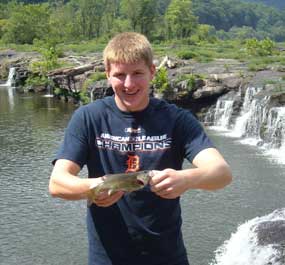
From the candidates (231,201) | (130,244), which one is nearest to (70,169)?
(130,244)

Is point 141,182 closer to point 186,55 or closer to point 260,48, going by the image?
point 186,55

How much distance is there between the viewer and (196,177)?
3.69m

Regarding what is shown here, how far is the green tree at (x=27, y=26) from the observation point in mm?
89125

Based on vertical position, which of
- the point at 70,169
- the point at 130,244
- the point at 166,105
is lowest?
the point at 130,244

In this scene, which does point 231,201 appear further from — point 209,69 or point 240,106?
point 209,69

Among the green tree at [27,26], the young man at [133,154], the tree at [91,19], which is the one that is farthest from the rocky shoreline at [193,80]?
the tree at [91,19]

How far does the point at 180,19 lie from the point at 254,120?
61579 mm

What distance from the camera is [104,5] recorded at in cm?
10838

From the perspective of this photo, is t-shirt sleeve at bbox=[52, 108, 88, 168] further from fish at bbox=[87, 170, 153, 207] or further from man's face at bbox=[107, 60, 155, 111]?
fish at bbox=[87, 170, 153, 207]

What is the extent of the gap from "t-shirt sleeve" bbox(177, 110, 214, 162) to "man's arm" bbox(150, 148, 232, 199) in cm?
6

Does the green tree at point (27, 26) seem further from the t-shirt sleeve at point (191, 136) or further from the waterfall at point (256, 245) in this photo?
the t-shirt sleeve at point (191, 136)

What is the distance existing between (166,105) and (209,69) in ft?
119

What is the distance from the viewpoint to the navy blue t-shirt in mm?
3936

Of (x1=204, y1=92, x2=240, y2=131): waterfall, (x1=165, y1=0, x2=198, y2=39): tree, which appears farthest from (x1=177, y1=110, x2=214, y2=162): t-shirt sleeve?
(x1=165, y1=0, x2=198, y2=39): tree
